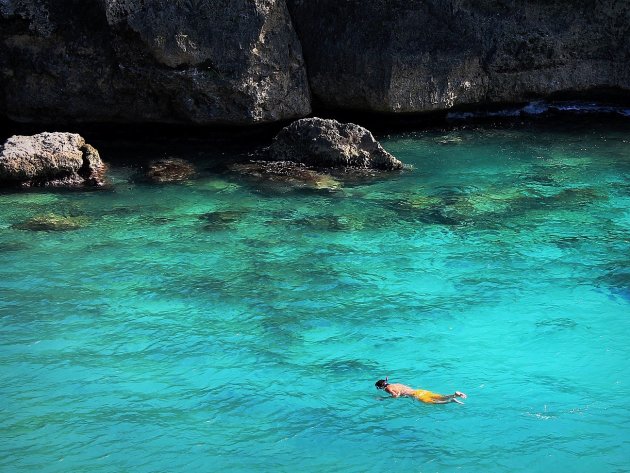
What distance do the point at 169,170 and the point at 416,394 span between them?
5.81 meters

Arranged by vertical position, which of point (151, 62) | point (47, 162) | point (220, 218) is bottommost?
point (220, 218)

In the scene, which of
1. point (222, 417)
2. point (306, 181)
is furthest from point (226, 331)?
point (306, 181)

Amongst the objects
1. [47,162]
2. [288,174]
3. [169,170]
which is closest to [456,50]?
[288,174]

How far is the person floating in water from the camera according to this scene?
577 centimetres

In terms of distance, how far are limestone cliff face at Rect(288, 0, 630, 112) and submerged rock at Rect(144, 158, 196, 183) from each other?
7.49ft

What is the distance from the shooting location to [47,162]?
1013 centimetres

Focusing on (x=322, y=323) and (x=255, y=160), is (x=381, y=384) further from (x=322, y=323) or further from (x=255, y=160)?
(x=255, y=160)

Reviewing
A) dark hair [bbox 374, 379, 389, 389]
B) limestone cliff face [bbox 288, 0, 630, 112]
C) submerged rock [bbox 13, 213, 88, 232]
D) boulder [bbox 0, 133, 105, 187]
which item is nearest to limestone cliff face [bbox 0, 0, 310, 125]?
limestone cliff face [bbox 288, 0, 630, 112]

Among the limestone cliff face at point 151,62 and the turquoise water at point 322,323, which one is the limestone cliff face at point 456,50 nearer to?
the limestone cliff face at point 151,62

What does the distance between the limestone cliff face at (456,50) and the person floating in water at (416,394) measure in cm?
→ 641

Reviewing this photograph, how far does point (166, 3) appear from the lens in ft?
35.7

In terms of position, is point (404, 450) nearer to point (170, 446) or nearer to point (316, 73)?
point (170, 446)

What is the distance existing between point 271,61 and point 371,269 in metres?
4.42

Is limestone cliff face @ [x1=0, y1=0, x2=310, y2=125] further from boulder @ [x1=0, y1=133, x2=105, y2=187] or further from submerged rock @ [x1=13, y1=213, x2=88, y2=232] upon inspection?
submerged rock @ [x1=13, y1=213, x2=88, y2=232]
